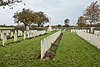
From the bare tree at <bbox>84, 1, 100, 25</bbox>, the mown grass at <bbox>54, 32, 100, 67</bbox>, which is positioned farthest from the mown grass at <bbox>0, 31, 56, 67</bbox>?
the bare tree at <bbox>84, 1, 100, 25</bbox>

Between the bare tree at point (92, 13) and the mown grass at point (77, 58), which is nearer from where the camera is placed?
the mown grass at point (77, 58)

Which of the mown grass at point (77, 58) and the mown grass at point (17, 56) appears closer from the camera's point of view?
the mown grass at point (77, 58)

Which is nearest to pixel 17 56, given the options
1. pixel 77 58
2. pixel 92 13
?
pixel 77 58

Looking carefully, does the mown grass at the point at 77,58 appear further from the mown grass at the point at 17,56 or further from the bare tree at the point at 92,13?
the bare tree at the point at 92,13

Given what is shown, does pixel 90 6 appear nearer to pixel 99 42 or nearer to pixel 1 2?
pixel 99 42

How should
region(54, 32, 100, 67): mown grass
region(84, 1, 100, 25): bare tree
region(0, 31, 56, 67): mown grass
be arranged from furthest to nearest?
region(84, 1, 100, 25): bare tree → region(0, 31, 56, 67): mown grass → region(54, 32, 100, 67): mown grass

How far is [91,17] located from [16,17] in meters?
22.4

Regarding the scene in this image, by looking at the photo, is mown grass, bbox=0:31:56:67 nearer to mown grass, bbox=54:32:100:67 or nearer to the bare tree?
mown grass, bbox=54:32:100:67

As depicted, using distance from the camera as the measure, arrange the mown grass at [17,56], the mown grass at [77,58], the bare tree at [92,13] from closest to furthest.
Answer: the mown grass at [77,58], the mown grass at [17,56], the bare tree at [92,13]

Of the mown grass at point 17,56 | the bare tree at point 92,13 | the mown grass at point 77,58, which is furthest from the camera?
the bare tree at point 92,13

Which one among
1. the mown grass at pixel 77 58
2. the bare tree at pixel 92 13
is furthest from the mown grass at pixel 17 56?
the bare tree at pixel 92 13

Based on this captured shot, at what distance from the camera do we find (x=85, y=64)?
1211 centimetres

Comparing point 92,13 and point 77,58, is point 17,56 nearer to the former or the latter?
point 77,58

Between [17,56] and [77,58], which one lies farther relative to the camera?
[17,56]
